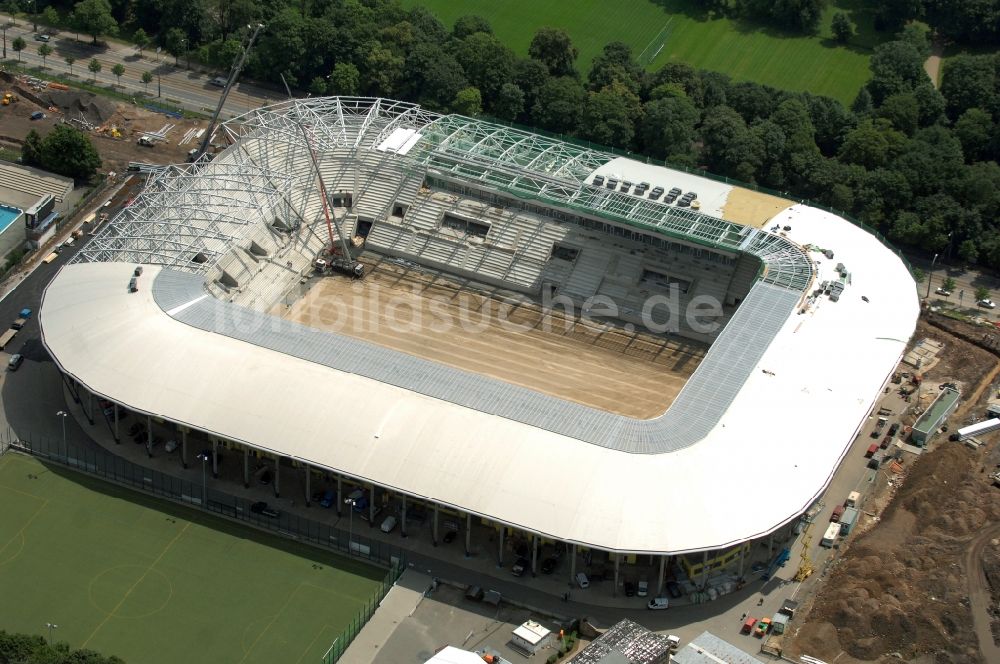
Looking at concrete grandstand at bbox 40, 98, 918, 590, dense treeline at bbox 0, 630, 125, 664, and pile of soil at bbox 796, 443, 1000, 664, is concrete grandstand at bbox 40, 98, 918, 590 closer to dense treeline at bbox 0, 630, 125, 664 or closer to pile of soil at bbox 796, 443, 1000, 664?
pile of soil at bbox 796, 443, 1000, 664

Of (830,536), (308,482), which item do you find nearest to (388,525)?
(308,482)

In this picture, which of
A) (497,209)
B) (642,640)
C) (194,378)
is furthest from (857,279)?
(194,378)

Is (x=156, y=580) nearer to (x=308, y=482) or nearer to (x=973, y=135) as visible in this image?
(x=308, y=482)

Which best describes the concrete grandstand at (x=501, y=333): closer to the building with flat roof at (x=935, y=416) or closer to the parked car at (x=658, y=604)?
the parked car at (x=658, y=604)

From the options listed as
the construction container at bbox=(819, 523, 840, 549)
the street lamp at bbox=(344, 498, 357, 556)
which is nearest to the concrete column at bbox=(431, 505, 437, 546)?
the street lamp at bbox=(344, 498, 357, 556)

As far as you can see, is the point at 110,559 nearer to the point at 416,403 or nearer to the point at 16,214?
the point at 416,403
